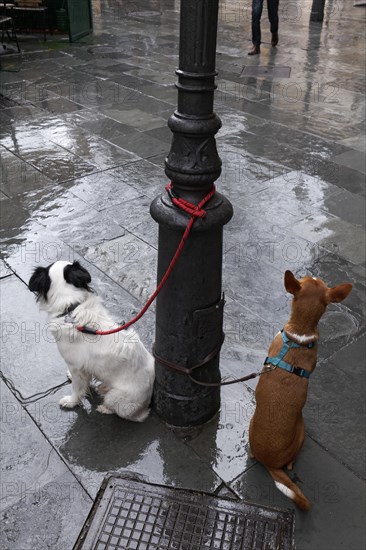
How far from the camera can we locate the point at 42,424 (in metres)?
3.40

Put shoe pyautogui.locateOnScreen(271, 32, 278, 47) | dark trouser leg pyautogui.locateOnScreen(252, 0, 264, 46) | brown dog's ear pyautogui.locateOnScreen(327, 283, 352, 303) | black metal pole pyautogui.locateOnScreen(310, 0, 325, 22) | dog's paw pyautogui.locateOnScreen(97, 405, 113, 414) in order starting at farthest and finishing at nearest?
black metal pole pyautogui.locateOnScreen(310, 0, 325, 22) → shoe pyautogui.locateOnScreen(271, 32, 278, 47) → dark trouser leg pyautogui.locateOnScreen(252, 0, 264, 46) → dog's paw pyautogui.locateOnScreen(97, 405, 113, 414) → brown dog's ear pyautogui.locateOnScreen(327, 283, 352, 303)

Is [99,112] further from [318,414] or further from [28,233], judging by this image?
[318,414]

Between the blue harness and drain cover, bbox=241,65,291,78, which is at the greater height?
the blue harness

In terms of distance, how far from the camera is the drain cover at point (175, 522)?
107 inches

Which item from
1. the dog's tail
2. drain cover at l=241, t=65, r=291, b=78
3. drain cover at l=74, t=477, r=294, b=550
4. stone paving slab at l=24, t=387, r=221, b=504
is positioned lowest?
stone paving slab at l=24, t=387, r=221, b=504

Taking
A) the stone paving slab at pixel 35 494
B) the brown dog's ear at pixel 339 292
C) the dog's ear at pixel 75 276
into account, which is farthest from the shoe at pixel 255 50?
the stone paving slab at pixel 35 494

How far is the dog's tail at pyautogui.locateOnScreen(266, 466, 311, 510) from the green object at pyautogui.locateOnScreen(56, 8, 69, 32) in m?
14.3

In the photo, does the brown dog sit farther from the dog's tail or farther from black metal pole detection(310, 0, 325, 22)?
black metal pole detection(310, 0, 325, 22)

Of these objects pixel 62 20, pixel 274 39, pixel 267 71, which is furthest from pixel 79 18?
pixel 267 71

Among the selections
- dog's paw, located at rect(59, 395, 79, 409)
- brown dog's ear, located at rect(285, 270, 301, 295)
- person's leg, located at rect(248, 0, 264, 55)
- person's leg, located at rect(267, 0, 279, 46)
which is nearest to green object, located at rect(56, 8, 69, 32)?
person's leg, located at rect(248, 0, 264, 55)

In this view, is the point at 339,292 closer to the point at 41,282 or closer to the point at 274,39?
the point at 41,282

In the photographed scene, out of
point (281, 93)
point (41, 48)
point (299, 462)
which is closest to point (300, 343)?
point (299, 462)

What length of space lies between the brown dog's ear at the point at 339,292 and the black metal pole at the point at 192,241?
0.67 metres

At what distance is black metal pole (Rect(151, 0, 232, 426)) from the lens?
2430mm
